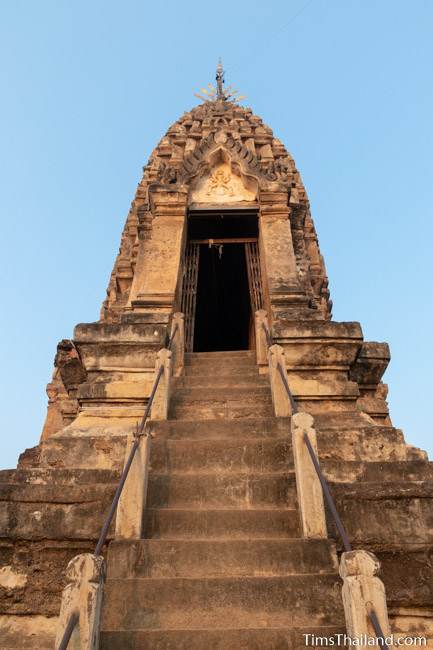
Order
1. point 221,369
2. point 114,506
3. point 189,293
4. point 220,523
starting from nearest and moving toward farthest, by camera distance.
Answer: point 114,506 < point 220,523 < point 221,369 < point 189,293

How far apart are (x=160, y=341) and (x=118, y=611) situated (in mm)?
3624

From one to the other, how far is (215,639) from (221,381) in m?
4.18

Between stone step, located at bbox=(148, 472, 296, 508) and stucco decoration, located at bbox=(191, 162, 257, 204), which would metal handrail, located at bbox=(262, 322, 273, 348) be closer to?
stone step, located at bbox=(148, 472, 296, 508)

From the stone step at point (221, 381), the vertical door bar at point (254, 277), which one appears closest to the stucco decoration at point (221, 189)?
the vertical door bar at point (254, 277)

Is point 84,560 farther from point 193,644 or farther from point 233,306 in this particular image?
point 233,306

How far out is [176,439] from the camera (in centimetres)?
552

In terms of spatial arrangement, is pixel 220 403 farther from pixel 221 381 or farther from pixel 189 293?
pixel 189 293

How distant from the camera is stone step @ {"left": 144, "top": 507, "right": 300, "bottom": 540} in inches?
169

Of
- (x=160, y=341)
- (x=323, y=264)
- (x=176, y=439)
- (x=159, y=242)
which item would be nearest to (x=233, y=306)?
(x=323, y=264)

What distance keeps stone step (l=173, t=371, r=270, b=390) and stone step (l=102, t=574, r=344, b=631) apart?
336cm

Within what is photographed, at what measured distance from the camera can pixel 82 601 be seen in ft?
9.59

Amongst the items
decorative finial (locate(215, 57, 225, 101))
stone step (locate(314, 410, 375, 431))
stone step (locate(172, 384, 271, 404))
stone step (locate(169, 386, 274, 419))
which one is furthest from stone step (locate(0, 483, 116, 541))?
decorative finial (locate(215, 57, 225, 101))

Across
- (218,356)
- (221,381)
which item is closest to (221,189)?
(218,356)

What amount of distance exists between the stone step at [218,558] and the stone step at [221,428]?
5.22ft
